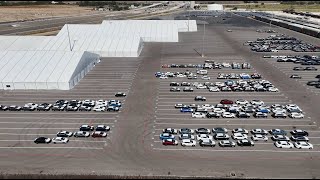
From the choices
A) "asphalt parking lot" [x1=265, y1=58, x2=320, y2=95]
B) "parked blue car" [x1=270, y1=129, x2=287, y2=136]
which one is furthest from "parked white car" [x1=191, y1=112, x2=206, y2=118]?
"asphalt parking lot" [x1=265, y1=58, x2=320, y2=95]

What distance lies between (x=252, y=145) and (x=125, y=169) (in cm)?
1418

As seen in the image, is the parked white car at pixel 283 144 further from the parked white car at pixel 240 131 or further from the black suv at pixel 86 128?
the black suv at pixel 86 128

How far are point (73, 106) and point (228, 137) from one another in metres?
22.3

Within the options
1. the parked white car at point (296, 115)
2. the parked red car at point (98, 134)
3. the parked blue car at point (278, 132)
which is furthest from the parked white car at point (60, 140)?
the parked white car at point (296, 115)

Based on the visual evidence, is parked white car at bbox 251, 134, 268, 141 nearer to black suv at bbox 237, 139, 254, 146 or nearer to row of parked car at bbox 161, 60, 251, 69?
black suv at bbox 237, 139, 254, 146

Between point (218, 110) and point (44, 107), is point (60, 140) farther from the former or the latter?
point (218, 110)

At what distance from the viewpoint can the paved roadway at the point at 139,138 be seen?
32.4 metres

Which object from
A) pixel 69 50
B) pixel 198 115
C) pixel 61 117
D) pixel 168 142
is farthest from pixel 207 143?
pixel 69 50

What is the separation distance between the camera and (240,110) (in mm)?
46625

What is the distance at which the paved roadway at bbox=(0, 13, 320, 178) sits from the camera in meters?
32.4

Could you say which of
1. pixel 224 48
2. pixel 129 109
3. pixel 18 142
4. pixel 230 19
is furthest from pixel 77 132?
pixel 230 19

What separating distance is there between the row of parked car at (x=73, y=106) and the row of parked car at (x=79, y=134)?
6.19 m

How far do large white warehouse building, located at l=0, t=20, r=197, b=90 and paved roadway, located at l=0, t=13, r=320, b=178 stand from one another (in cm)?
237

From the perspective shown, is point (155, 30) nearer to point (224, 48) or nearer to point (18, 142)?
point (224, 48)
